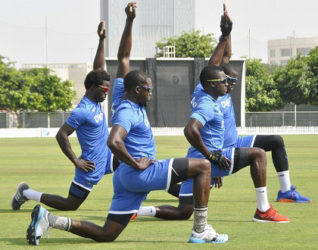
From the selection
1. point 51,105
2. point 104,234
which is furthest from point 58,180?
point 51,105

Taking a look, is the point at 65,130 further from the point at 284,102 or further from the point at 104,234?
the point at 284,102

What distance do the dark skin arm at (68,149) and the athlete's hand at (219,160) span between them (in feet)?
6.93

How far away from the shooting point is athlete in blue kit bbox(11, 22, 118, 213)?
10.1 meters

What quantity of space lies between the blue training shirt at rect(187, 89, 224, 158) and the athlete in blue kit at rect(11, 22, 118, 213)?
1.47m

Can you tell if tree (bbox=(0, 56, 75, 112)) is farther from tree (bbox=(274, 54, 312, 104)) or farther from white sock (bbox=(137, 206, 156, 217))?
white sock (bbox=(137, 206, 156, 217))

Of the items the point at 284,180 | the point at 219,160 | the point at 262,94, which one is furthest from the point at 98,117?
the point at 262,94

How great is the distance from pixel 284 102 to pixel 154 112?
25756 mm

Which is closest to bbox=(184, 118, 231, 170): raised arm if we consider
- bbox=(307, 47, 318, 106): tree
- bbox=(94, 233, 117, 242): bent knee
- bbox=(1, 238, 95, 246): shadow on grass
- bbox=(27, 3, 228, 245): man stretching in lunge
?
bbox=(27, 3, 228, 245): man stretching in lunge

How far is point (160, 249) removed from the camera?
750 cm

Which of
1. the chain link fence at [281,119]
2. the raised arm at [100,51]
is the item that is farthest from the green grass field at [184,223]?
the chain link fence at [281,119]

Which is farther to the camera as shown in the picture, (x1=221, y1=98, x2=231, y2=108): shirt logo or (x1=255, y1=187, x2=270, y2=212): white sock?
(x1=221, y1=98, x2=231, y2=108): shirt logo

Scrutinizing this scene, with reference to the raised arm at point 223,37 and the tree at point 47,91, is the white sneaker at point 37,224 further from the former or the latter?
the tree at point 47,91

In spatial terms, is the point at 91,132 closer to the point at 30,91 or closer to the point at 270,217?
the point at 270,217

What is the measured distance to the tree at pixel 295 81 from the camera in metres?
70.2
